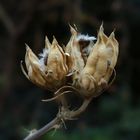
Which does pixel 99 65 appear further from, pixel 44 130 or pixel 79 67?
pixel 44 130

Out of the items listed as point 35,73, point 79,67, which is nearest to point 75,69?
point 79,67

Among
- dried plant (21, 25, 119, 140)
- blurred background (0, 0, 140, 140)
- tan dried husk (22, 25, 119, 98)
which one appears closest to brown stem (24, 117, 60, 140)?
dried plant (21, 25, 119, 140)

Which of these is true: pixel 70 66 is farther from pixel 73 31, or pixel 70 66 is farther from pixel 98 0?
pixel 98 0

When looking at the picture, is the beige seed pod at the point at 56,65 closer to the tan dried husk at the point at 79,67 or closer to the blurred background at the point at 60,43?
the tan dried husk at the point at 79,67

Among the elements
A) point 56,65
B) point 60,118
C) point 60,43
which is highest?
point 56,65

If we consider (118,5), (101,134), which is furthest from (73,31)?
(118,5)

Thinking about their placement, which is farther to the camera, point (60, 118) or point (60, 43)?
point (60, 43)

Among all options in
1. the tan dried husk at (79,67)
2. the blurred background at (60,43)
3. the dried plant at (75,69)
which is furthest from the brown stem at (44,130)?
the blurred background at (60,43)

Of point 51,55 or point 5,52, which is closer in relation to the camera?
point 51,55
